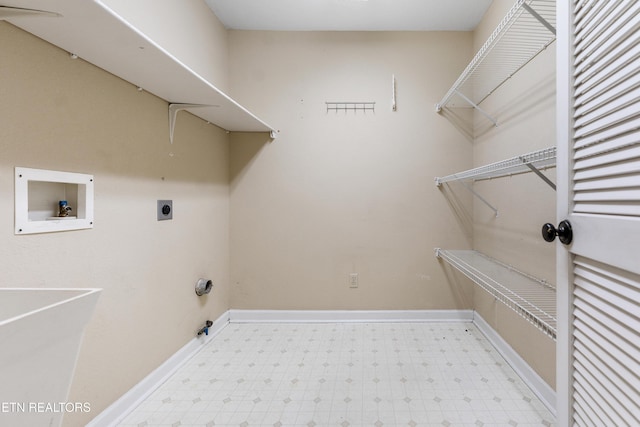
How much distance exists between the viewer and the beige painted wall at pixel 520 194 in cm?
142

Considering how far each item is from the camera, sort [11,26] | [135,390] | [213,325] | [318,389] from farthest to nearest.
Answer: [213,325] < [318,389] < [135,390] < [11,26]

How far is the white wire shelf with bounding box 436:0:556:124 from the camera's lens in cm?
123

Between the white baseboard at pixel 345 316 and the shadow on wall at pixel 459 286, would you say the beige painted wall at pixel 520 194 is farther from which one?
the white baseboard at pixel 345 316

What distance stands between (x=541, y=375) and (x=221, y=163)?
2425mm

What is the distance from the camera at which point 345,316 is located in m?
2.37

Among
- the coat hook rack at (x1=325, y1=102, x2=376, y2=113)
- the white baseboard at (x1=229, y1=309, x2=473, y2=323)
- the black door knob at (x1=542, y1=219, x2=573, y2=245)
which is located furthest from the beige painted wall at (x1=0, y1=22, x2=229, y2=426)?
the black door knob at (x1=542, y1=219, x2=573, y2=245)

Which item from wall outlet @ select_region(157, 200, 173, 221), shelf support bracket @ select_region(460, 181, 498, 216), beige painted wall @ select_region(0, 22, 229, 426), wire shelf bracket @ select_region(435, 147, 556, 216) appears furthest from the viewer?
shelf support bracket @ select_region(460, 181, 498, 216)

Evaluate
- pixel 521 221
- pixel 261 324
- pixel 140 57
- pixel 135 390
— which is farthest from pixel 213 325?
pixel 521 221

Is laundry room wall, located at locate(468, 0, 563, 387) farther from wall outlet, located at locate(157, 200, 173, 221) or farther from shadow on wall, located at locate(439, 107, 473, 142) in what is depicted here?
wall outlet, located at locate(157, 200, 173, 221)

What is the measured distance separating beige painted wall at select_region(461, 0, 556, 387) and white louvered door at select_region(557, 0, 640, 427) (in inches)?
29.5

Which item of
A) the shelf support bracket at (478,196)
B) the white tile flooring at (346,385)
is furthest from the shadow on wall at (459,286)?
the shelf support bracket at (478,196)

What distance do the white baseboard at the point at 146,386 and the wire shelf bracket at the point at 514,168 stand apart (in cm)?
201

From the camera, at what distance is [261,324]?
2352 mm

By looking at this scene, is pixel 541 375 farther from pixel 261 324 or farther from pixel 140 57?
pixel 140 57
